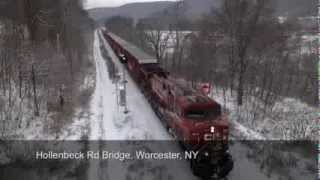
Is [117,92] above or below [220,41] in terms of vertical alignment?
below

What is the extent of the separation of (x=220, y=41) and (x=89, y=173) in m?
18.0

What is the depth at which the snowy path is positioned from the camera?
13398 millimetres

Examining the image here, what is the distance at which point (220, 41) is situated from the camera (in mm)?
27891

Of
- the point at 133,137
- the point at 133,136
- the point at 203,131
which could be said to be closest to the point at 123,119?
the point at 133,136

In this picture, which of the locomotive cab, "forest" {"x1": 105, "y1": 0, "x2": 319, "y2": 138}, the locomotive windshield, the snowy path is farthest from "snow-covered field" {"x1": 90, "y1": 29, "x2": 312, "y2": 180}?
"forest" {"x1": 105, "y1": 0, "x2": 319, "y2": 138}

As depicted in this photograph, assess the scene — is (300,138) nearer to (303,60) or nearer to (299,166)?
(299,166)

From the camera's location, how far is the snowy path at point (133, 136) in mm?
13398

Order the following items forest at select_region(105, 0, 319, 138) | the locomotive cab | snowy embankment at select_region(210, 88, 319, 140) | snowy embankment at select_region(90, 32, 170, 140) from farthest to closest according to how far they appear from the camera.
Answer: forest at select_region(105, 0, 319, 138) < snowy embankment at select_region(210, 88, 319, 140) < snowy embankment at select_region(90, 32, 170, 140) < the locomotive cab

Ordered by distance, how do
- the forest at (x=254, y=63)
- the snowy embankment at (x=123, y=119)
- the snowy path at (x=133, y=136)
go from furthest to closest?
1. the forest at (x=254, y=63)
2. the snowy embankment at (x=123, y=119)
3. the snowy path at (x=133, y=136)

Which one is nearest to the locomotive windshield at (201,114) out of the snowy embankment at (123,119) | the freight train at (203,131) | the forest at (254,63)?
the freight train at (203,131)

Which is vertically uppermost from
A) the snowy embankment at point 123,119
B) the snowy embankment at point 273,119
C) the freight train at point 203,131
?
the freight train at point 203,131

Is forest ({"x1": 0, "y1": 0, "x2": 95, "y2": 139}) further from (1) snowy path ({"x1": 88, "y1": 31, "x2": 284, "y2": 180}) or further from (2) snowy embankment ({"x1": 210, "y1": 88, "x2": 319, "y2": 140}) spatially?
(2) snowy embankment ({"x1": 210, "y1": 88, "x2": 319, "y2": 140})

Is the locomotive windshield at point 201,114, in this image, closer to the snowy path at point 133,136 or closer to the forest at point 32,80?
the snowy path at point 133,136

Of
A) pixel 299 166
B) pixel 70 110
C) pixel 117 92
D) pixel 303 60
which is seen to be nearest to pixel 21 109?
pixel 70 110
